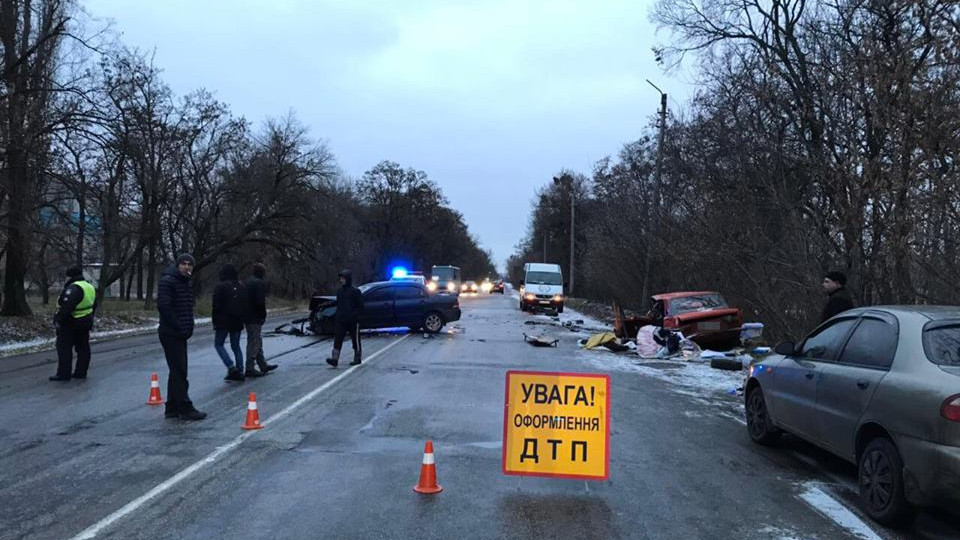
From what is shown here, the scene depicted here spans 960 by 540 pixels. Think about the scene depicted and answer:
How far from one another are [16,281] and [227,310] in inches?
642

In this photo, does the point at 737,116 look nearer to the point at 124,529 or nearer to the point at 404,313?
the point at 404,313

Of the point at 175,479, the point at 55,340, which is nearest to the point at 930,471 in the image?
the point at 175,479

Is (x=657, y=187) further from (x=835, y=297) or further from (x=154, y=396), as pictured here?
(x=154, y=396)

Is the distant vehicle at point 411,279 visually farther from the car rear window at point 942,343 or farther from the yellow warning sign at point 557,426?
the car rear window at point 942,343

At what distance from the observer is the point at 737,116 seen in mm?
A: 16594

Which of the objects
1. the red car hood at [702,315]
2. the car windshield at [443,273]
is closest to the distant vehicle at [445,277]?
the car windshield at [443,273]

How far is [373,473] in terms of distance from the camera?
20.1 ft

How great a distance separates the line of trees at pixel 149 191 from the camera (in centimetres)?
1912

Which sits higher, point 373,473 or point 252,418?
point 252,418

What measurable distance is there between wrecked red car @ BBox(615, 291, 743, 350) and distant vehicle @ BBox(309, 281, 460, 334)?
6.74m

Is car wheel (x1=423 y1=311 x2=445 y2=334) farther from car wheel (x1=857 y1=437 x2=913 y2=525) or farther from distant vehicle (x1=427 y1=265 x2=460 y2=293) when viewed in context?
distant vehicle (x1=427 y1=265 x2=460 y2=293)

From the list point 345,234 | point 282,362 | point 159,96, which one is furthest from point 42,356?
point 345,234

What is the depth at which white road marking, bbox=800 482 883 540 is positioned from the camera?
4980 millimetres

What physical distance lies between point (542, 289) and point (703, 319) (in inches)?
772
